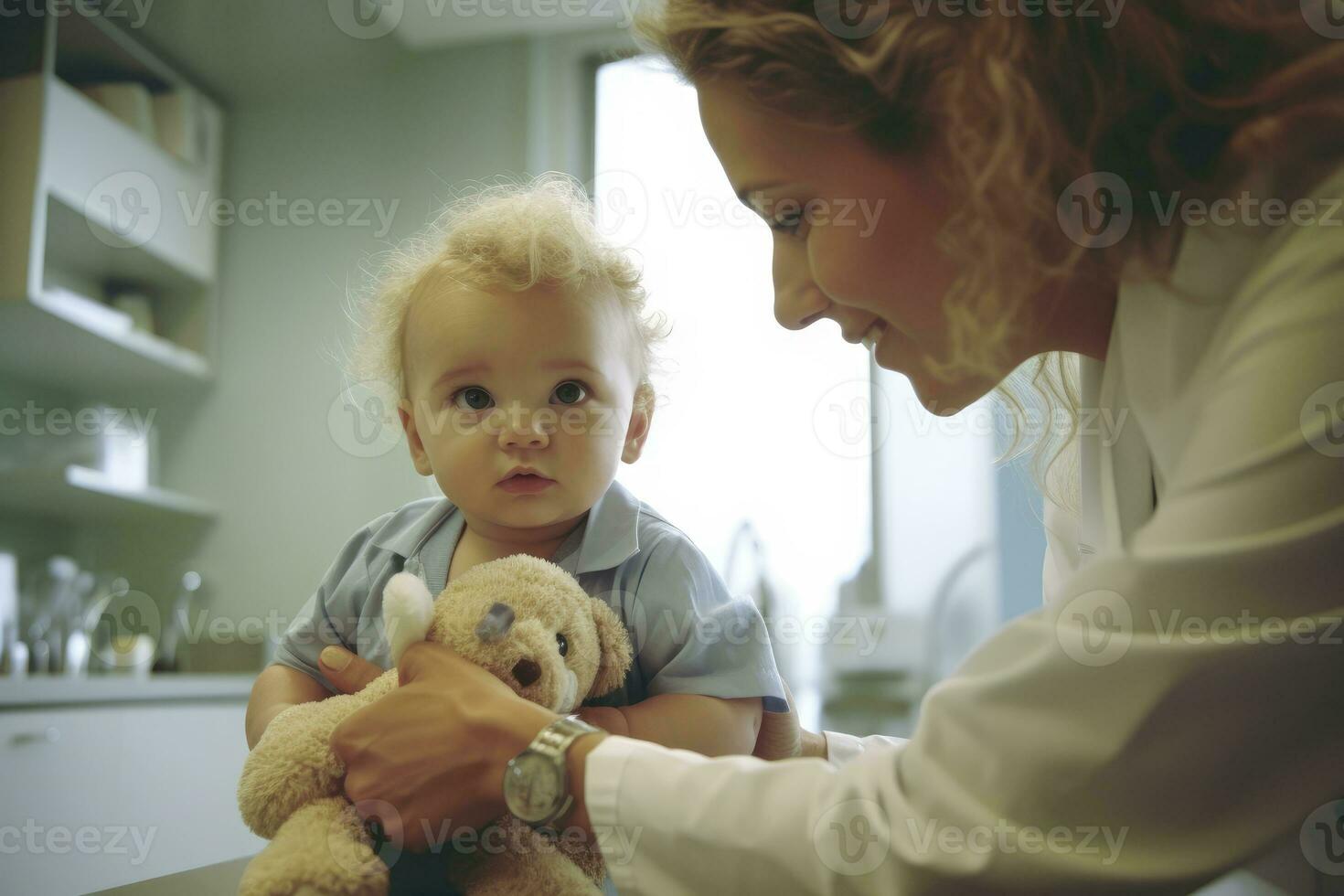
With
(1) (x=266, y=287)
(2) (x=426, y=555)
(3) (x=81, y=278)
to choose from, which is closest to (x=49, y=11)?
(3) (x=81, y=278)

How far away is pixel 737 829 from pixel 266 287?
3271 millimetres

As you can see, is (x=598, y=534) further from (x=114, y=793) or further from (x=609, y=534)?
(x=114, y=793)

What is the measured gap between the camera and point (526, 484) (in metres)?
0.93

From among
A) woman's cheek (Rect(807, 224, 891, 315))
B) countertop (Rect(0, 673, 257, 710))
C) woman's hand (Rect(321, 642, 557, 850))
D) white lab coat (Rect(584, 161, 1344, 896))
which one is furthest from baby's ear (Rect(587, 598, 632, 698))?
countertop (Rect(0, 673, 257, 710))

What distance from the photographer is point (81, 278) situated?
3158 mm

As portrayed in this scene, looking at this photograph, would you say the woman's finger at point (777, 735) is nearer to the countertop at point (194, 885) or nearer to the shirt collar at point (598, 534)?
the shirt collar at point (598, 534)

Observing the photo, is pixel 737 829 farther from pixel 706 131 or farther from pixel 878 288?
pixel 706 131

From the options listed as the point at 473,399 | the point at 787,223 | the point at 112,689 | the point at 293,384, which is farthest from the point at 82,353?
the point at 787,223

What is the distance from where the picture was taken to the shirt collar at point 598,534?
936 mm
